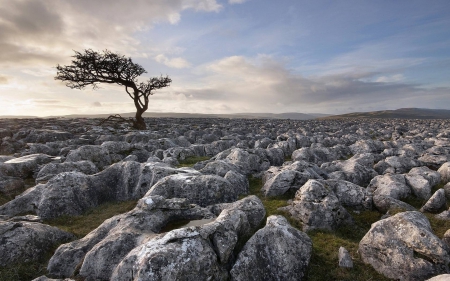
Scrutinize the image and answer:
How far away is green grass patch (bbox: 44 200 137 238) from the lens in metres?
14.9

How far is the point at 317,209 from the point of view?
1436cm

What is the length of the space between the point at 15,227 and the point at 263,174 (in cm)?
1739

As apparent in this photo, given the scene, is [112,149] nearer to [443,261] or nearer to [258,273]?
[258,273]

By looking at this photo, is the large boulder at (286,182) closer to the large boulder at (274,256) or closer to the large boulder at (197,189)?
the large boulder at (197,189)

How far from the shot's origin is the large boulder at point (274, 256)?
9820 mm

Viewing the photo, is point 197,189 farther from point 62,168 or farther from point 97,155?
point 97,155

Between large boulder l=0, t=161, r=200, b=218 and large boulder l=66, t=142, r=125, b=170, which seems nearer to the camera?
large boulder l=0, t=161, r=200, b=218

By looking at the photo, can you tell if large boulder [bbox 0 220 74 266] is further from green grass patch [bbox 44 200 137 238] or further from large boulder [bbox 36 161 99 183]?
large boulder [bbox 36 161 99 183]

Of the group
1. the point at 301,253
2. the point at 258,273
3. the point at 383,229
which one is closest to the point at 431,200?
the point at 383,229

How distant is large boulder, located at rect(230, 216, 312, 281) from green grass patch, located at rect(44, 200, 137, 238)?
962cm

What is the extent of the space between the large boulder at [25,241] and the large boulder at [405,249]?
586 inches

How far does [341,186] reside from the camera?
17406mm

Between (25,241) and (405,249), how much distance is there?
16820 mm

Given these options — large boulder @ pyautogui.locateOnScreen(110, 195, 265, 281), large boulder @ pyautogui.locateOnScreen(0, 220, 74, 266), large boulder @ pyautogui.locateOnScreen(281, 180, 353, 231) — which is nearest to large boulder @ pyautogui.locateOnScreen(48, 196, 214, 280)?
large boulder @ pyautogui.locateOnScreen(110, 195, 265, 281)
